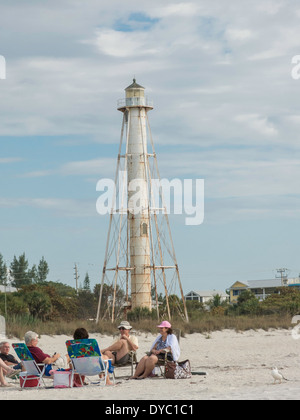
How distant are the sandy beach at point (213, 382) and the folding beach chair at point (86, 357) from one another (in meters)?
0.29

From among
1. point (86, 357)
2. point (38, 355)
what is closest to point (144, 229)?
point (38, 355)

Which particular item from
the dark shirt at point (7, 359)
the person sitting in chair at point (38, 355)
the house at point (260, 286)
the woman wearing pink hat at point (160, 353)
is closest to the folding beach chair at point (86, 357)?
the person sitting in chair at point (38, 355)

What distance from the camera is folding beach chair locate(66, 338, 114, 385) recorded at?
45.5 ft

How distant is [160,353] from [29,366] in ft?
8.09

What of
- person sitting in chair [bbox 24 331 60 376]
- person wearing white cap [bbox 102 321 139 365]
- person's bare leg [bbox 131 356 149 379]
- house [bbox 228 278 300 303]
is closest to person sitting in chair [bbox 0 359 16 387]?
person sitting in chair [bbox 24 331 60 376]

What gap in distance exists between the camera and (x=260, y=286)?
12762 centimetres

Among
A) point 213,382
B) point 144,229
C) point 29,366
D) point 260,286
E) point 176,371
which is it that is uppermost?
point 144,229

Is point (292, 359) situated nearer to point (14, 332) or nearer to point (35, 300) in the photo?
point (14, 332)

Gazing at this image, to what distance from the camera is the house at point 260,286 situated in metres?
126

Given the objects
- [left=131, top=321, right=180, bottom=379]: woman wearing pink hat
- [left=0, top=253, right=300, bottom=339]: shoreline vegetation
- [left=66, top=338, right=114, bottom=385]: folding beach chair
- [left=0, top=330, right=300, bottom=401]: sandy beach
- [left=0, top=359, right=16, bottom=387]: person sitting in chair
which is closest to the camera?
[left=0, top=330, right=300, bottom=401]: sandy beach

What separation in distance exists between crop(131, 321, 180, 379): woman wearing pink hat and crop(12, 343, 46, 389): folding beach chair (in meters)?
1.91

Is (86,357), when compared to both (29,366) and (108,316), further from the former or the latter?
(108,316)

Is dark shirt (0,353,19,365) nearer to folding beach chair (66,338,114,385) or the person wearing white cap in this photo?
the person wearing white cap
